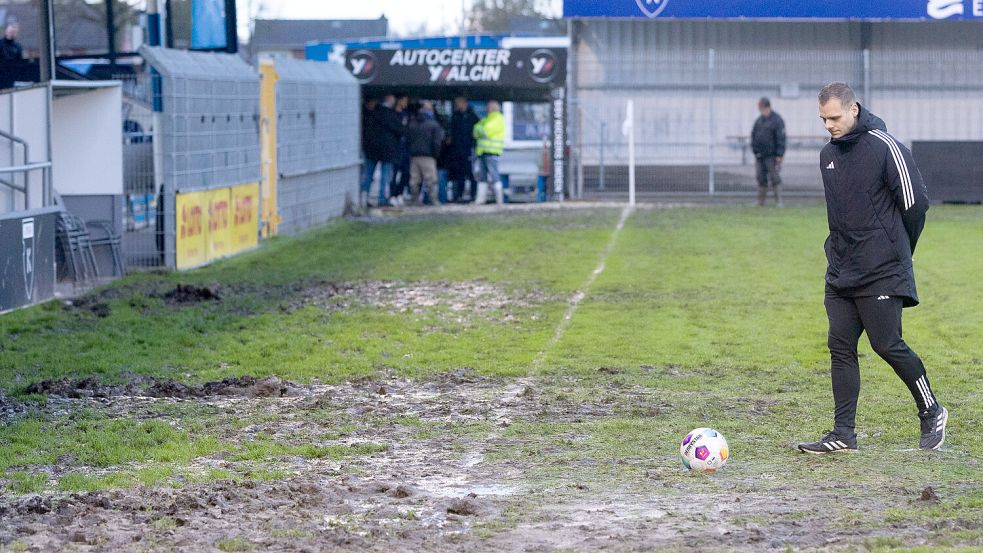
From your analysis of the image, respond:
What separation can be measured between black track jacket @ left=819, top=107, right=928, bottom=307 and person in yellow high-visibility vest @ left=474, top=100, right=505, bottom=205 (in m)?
20.1

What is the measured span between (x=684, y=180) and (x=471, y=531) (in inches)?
997

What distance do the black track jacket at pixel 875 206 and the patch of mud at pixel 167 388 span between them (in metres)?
3.93

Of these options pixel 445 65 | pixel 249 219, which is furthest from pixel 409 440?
pixel 445 65

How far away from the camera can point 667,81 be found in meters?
30.7

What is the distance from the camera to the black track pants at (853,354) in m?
7.04

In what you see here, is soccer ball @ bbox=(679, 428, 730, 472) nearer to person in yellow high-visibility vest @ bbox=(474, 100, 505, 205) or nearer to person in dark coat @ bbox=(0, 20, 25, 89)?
person in dark coat @ bbox=(0, 20, 25, 89)

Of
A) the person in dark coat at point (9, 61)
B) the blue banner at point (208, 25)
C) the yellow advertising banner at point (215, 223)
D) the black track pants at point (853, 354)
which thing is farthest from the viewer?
the person in dark coat at point (9, 61)

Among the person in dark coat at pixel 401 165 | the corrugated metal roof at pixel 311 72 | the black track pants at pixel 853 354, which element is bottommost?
the black track pants at pixel 853 354

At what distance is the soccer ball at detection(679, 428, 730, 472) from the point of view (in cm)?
665

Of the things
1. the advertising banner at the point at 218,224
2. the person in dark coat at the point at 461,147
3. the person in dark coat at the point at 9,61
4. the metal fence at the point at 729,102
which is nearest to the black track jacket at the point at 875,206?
the advertising banner at the point at 218,224

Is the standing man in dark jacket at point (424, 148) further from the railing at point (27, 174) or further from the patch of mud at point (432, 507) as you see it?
the patch of mud at point (432, 507)

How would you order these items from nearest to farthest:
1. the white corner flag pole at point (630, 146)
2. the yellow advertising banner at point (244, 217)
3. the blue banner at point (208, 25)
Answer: the yellow advertising banner at point (244, 217) < the blue banner at point (208, 25) < the white corner flag pole at point (630, 146)

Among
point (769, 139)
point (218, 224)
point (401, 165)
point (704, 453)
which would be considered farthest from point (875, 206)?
point (401, 165)

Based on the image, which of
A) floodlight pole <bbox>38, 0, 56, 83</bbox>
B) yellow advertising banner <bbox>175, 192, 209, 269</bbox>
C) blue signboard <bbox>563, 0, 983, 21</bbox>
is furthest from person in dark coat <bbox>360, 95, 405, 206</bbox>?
floodlight pole <bbox>38, 0, 56, 83</bbox>
